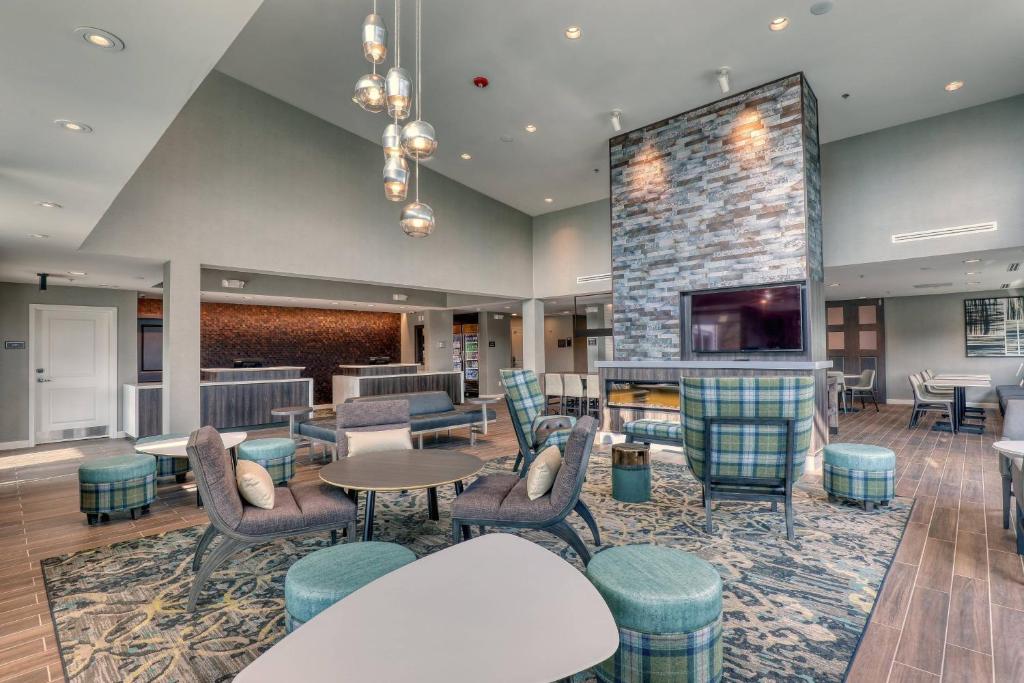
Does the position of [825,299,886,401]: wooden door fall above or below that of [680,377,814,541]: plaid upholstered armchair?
above

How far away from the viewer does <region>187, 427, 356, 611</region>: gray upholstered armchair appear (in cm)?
248

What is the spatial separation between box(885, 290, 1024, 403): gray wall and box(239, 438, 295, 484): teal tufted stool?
12.5 m

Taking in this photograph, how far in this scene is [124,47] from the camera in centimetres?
197

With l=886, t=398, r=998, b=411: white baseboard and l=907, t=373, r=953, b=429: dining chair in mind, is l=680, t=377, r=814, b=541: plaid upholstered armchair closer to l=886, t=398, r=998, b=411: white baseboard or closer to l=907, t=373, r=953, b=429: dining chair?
l=907, t=373, r=953, b=429: dining chair

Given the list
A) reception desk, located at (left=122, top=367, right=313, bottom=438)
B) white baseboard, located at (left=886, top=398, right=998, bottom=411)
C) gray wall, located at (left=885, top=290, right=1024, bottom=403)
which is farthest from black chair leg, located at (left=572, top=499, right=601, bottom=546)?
gray wall, located at (left=885, top=290, right=1024, bottom=403)

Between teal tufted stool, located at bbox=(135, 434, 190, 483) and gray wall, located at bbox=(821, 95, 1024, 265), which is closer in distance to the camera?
teal tufted stool, located at bbox=(135, 434, 190, 483)

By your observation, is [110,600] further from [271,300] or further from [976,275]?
[976,275]

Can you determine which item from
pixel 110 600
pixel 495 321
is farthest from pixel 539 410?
pixel 495 321

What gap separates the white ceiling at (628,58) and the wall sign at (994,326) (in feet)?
21.2

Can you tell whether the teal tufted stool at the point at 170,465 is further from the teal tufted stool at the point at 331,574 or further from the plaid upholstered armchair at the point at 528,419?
Result: the teal tufted stool at the point at 331,574

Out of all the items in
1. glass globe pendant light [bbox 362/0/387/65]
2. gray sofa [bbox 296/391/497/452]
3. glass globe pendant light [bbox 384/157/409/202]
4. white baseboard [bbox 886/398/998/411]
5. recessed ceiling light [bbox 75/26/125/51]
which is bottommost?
white baseboard [bbox 886/398/998/411]

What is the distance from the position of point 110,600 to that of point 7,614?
1.49ft

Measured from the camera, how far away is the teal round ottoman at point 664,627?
1.66 metres

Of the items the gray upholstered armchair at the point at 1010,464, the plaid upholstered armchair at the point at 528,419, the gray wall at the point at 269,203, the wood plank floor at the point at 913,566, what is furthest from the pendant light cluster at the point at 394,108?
the gray upholstered armchair at the point at 1010,464
